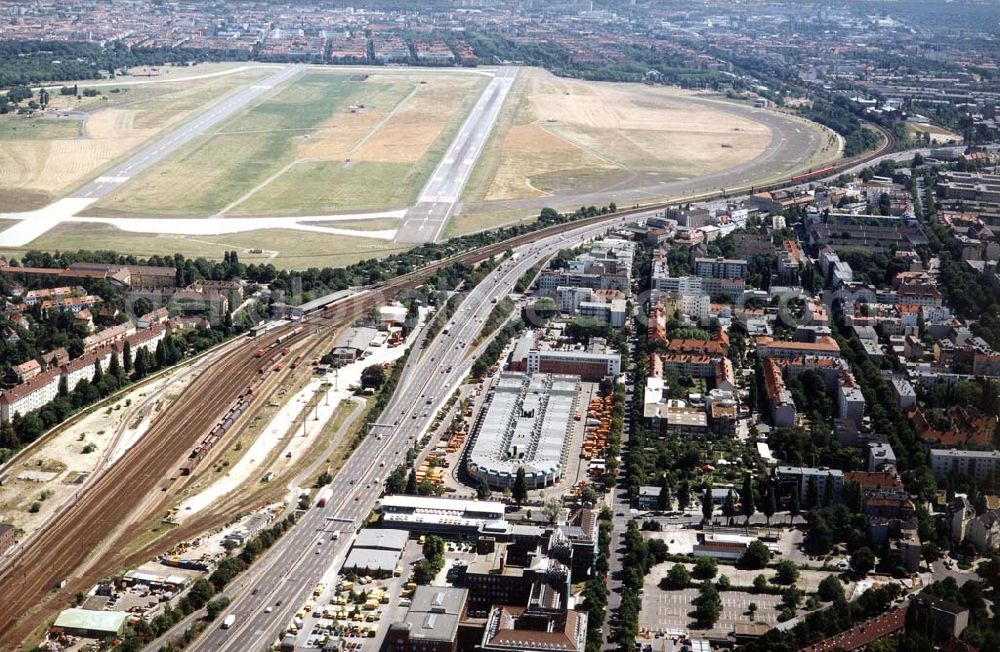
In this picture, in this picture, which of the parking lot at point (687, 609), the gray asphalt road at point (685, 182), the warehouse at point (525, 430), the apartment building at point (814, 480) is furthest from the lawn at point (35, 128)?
the parking lot at point (687, 609)

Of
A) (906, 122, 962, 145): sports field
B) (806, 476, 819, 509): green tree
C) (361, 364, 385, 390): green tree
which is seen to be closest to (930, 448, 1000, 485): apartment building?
(806, 476, 819, 509): green tree

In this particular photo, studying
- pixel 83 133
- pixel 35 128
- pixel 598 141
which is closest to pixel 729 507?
pixel 598 141

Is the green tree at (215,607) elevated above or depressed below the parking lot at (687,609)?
below

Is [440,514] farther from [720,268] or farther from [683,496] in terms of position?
[720,268]

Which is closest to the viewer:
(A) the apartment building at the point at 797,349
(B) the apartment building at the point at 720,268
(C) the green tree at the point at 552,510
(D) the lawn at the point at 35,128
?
(C) the green tree at the point at 552,510

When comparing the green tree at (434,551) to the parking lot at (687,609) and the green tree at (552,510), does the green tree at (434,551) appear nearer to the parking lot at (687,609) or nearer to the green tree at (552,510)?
the green tree at (552,510)

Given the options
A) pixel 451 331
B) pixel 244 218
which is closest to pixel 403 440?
pixel 451 331

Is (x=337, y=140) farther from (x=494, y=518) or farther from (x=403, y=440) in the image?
(x=494, y=518)
